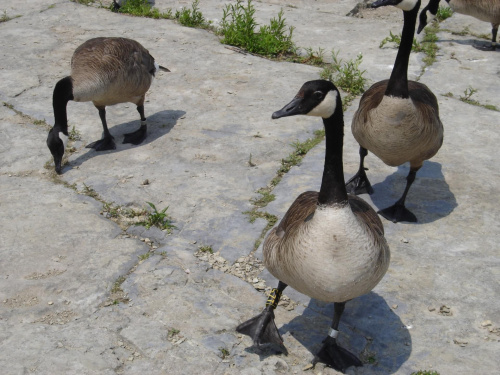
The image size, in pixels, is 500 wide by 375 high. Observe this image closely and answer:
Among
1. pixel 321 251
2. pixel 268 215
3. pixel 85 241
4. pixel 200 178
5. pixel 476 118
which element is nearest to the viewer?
pixel 321 251

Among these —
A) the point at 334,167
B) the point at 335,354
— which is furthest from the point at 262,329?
the point at 334,167

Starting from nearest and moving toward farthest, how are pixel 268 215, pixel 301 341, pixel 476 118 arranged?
pixel 301 341 → pixel 268 215 → pixel 476 118

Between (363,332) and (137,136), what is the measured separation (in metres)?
3.59

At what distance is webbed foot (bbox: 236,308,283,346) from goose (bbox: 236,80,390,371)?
0.04m

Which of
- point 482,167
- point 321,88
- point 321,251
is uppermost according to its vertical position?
point 321,88

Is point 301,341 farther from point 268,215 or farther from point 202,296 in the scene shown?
point 268,215

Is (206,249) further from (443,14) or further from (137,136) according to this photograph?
(443,14)

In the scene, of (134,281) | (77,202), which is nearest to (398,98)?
(134,281)

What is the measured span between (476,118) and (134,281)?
4.42 meters

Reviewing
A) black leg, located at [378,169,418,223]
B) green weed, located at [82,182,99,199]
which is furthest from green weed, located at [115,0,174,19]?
black leg, located at [378,169,418,223]

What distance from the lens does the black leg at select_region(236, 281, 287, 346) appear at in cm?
376

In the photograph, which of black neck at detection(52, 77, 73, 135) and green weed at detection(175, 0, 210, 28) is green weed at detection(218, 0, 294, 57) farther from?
black neck at detection(52, 77, 73, 135)

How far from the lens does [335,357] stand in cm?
368

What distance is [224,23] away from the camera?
8875mm
